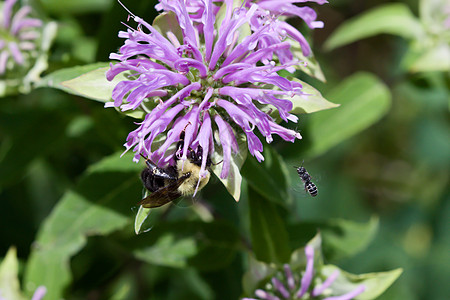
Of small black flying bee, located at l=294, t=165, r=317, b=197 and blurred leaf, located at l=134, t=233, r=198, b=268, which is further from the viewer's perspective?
blurred leaf, located at l=134, t=233, r=198, b=268

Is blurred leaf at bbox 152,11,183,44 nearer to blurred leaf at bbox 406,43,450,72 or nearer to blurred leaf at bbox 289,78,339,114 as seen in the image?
blurred leaf at bbox 289,78,339,114

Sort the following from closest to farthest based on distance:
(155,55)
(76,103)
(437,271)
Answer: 1. (155,55)
2. (76,103)
3. (437,271)

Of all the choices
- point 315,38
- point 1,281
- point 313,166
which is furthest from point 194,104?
point 315,38

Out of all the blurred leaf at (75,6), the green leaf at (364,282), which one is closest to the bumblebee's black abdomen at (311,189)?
the green leaf at (364,282)

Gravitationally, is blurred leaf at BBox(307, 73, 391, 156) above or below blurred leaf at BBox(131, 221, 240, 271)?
above

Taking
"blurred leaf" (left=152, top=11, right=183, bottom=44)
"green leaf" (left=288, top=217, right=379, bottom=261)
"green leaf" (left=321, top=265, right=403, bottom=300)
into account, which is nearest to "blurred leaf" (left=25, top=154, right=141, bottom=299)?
"blurred leaf" (left=152, top=11, right=183, bottom=44)

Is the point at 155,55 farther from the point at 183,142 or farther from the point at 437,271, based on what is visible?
the point at 437,271
